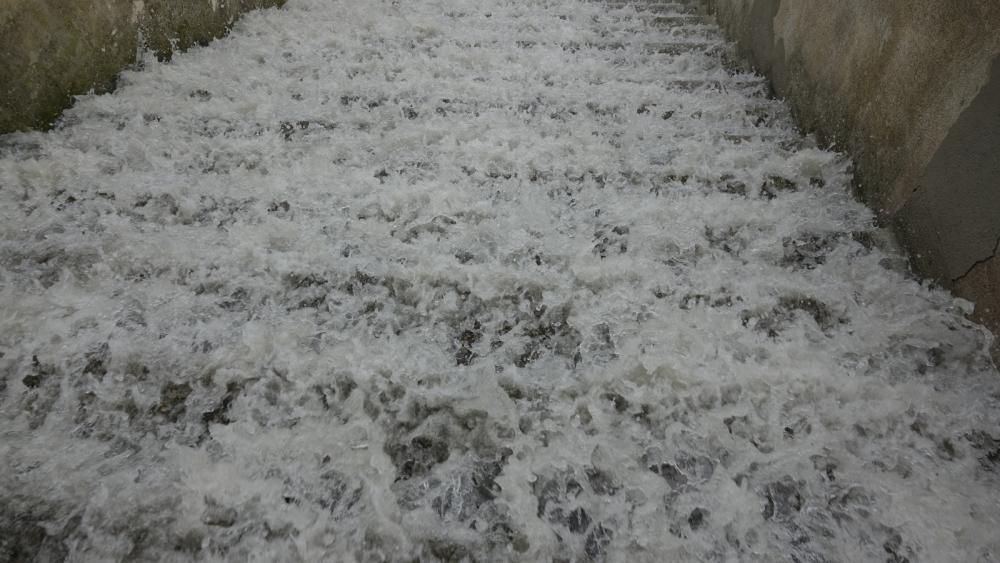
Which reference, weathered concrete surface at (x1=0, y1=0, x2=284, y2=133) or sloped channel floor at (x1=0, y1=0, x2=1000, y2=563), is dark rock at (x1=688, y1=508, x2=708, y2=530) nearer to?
sloped channel floor at (x1=0, y1=0, x2=1000, y2=563)

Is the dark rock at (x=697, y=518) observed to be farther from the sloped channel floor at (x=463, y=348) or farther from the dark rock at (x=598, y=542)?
the dark rock at (x=598, y=542)

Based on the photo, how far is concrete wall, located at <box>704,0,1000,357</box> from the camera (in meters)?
1.69

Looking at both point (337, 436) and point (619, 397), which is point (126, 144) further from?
point (619, 397)

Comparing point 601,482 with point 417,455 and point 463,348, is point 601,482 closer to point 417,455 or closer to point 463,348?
point 417,455

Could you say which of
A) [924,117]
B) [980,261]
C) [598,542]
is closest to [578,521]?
[598,542]

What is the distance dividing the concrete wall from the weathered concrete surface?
347 centimetres

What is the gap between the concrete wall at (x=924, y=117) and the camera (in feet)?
5.55

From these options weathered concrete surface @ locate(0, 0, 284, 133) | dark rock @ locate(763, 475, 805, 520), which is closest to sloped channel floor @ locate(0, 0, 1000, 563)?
dark rock @ locate(763, 475, 805, 520)

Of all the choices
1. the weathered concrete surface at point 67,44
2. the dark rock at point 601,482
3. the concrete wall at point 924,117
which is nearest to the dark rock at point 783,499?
the dark rock at point 601,482

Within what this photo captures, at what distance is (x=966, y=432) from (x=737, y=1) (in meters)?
3.30

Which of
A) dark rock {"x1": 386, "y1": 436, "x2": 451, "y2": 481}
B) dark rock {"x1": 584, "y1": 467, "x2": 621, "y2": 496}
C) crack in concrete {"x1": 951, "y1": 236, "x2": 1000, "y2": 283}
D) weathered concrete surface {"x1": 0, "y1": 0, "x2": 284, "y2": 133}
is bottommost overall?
dark rock {"x1": 584, "y1": 467, "x2": 621, "y2": 496}

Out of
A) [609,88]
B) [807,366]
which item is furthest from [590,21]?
[807,366]

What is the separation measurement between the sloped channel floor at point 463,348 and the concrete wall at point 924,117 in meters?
0.13

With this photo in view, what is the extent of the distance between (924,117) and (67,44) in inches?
139
